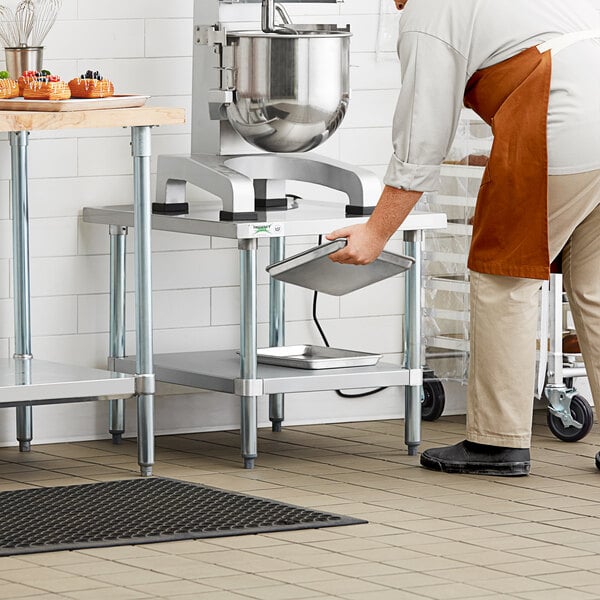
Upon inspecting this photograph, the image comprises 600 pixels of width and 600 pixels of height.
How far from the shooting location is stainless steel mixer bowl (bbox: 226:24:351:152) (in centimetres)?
417

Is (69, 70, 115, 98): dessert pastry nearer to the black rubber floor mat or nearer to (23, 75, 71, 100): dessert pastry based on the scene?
(23, 75, 71, 100): dessert pastry

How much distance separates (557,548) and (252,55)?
1.59 metres

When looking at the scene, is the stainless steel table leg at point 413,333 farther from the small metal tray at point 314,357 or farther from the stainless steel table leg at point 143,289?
the stainless steel table leg at point 143,289

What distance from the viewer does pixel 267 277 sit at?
16.0 feet

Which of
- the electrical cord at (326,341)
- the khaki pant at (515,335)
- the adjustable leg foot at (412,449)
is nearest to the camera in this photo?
the khaki pant at (515,335)

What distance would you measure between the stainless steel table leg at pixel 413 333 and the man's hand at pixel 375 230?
0.40m

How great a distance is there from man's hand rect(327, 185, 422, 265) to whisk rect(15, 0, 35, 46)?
3.41ft

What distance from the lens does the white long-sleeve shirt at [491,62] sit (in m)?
3.84

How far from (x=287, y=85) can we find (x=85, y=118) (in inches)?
23.2

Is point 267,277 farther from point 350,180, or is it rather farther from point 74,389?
Answer: point 74,389

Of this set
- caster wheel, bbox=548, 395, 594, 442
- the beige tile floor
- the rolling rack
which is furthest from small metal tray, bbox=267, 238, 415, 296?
caster wheel, bbox=548, 395, 594, 442

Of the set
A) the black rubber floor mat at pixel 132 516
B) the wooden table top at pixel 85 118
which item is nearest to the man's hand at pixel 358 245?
the wooden table top at pixel 85 118

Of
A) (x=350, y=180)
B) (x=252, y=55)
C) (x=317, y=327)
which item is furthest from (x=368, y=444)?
(x=252, y=55)

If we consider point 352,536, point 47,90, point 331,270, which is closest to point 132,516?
point 352,536
